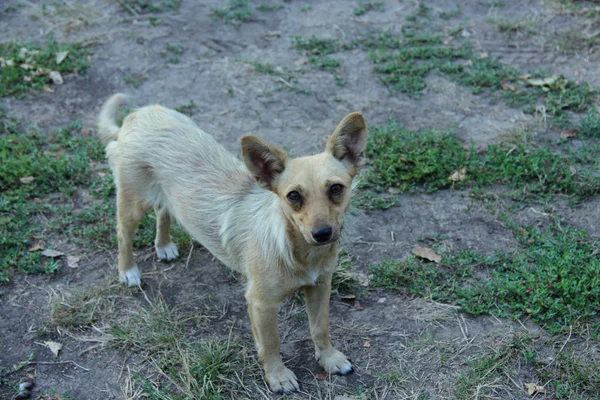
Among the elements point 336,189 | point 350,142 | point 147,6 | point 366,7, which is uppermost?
point 350,142

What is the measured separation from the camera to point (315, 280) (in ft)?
13.3

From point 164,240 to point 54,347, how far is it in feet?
4.34

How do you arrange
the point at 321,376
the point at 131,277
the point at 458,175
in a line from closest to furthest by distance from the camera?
the point at 321,376 → the point at 131,277 → the point at 458,175

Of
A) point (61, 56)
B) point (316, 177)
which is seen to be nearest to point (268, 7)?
point (61, 56)

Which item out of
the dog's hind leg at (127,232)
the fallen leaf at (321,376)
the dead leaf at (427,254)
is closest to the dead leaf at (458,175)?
the dead leaf at (427,254)

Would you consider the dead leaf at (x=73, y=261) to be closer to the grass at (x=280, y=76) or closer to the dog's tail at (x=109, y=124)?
the dog's tail at (x=109, y=124)

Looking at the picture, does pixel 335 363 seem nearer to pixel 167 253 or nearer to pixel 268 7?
pixel 167 253

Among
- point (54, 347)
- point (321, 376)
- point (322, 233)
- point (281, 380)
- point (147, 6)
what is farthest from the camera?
point (147, 6)

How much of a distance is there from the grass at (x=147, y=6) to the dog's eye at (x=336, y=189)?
6.54m

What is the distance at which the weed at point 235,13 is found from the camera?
353 inches

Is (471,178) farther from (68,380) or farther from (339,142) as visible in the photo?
(68,380)

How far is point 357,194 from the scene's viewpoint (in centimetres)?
587

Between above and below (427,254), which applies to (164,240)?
below

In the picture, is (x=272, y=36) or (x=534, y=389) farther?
(x=272, y=36)
